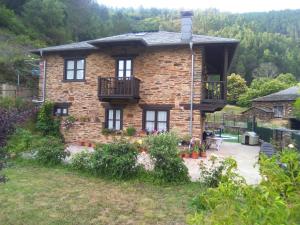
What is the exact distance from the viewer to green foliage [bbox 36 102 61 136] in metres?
15.2

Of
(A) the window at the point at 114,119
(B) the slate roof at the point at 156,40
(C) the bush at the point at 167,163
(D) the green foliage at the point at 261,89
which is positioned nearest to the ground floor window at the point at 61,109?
(A) the window at the point at 114,119

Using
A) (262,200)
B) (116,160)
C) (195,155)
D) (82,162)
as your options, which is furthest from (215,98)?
(262,200)

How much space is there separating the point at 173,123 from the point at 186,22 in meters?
5.06

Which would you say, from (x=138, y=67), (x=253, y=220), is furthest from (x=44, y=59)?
(x=253, y=220)

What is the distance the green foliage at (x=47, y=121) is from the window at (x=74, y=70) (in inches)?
71.9

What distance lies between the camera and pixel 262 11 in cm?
8288

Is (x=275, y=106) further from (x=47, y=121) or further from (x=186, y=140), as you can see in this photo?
(x=47, y=121)

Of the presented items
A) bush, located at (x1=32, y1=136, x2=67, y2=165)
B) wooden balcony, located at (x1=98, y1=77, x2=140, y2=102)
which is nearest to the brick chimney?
wooden balcony, located at (x1=98, y1=77, x2=140, y2=102)

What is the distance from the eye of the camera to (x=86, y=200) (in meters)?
6.21

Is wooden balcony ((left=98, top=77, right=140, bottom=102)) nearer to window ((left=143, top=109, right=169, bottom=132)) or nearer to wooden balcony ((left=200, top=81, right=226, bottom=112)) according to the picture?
window ((left=143, top=109, right=169, bottom=132))

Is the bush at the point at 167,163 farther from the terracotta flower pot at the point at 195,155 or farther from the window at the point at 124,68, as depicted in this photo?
the window at the point at 124,68

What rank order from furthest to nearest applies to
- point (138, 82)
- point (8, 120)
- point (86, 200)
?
point (138, 82) → point (86, 200) → point (8, 120)

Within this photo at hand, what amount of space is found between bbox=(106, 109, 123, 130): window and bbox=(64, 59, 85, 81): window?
251cm

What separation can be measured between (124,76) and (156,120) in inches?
109
